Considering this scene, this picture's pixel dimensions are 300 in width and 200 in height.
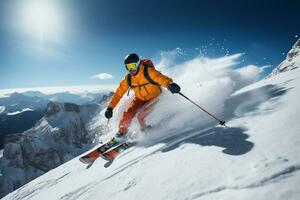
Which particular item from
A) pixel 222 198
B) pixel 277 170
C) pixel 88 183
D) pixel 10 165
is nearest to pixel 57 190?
pixel 88 183

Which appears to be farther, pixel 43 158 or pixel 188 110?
pixel 43 158

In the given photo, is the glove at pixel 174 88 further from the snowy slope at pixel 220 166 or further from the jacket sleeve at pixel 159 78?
the snowy slope at pixel 220 166

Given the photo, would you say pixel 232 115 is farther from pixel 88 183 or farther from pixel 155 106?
pixel 88 183

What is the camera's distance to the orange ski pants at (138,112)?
9.06m

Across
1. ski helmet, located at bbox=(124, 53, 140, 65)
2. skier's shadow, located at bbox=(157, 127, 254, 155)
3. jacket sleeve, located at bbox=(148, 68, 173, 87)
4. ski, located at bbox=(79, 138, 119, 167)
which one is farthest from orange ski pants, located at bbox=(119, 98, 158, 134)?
→ skier's shadow, located at bbox=(157, 127, 254, 155)

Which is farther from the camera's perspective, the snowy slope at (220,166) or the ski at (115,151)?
the ski at (115,151)

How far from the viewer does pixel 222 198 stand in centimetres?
345

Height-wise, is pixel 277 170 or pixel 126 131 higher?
pixel 126 131

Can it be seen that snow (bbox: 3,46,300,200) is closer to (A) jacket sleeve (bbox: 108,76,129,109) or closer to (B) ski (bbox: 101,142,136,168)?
(B) ski (bbox: 101,142,136,168)

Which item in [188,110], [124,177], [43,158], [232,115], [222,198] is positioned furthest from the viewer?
[43,158]

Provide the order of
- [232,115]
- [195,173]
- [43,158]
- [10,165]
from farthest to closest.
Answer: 1. [43,158]
2. [10,165]
3. [232,115]
4. [195,173]

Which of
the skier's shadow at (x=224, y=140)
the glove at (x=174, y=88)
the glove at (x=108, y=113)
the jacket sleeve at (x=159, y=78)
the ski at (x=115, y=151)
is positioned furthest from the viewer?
the glove at (x=108, y=113)

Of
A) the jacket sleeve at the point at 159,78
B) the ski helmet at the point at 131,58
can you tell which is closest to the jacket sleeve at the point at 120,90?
the ski helmet at the point at 131,58

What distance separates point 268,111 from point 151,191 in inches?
133
